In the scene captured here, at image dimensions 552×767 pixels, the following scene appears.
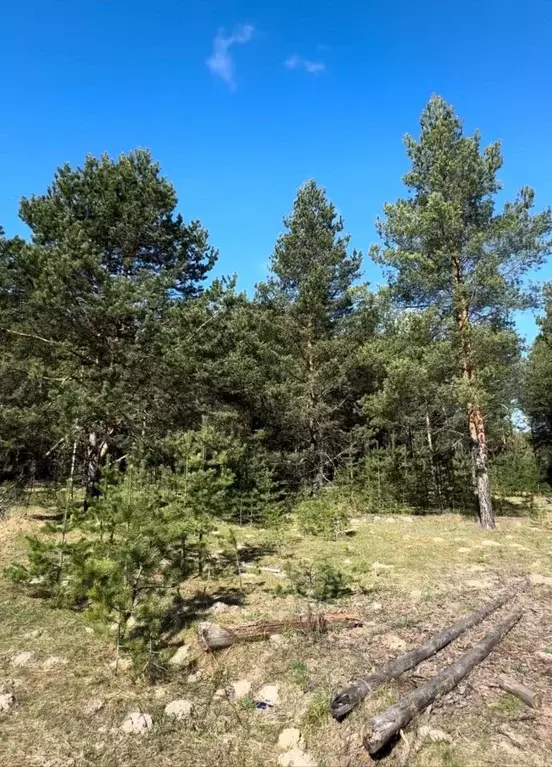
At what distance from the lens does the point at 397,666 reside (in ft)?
13.4

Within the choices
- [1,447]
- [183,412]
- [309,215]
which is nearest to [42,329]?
[1,447]

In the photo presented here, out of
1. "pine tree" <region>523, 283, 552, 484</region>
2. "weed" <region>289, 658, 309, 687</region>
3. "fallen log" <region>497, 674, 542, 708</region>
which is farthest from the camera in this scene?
"pine tree" <region>523, 283, 552, 484</region>

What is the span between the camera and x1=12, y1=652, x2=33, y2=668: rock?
15.3 ft

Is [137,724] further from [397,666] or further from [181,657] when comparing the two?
[397,666]

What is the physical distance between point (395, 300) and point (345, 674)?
11.2m

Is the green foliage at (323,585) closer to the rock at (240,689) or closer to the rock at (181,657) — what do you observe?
the rock at (181,657)

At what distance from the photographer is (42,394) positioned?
12750 mm

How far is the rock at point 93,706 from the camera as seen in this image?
12.5ft

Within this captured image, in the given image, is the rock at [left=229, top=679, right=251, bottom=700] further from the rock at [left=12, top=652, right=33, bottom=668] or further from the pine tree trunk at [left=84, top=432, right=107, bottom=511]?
the pine tree trunk at [left=84, top=432, right=107, bottom=511]

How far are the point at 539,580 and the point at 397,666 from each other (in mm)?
4505

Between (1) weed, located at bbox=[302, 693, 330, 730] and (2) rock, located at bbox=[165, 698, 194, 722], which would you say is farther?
(2) rock, located at bbox=[165, 698, 194, 722]

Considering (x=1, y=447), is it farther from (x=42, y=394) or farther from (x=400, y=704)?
(x=400, y=704)

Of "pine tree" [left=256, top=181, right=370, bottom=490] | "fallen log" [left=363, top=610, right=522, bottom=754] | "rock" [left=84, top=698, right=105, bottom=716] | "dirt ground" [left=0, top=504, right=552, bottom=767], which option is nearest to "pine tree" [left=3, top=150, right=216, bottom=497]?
"pine tree" [left=256, top=181, right=370, bottom=490]

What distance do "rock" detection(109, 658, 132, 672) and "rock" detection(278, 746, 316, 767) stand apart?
202 cm
